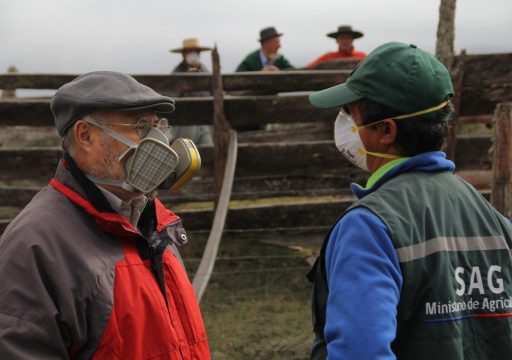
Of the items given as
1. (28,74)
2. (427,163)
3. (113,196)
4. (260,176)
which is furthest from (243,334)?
(427,163)

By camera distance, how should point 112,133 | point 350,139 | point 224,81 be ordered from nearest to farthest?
1. point 350,139
2. point 112,133
3. point 224,81

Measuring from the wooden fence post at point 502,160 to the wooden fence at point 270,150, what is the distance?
114 centimetres

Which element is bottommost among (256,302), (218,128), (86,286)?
(256,302)

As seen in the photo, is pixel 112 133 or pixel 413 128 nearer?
pixel 413 128

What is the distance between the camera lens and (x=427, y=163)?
214 cm

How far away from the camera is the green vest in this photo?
6.51 feet

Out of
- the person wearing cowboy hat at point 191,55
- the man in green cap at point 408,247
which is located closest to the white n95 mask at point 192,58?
the person wearing cowboy hat at point 191,55

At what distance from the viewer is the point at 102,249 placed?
7.81 feet

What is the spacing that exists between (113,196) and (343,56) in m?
7.24

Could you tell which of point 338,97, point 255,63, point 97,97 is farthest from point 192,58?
point 338,97

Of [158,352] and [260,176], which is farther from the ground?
[158,352]

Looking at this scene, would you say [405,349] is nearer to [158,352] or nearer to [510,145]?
[158,352]

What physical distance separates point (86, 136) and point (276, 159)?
523 centimetres

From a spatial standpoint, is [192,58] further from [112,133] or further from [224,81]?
[112,133]
